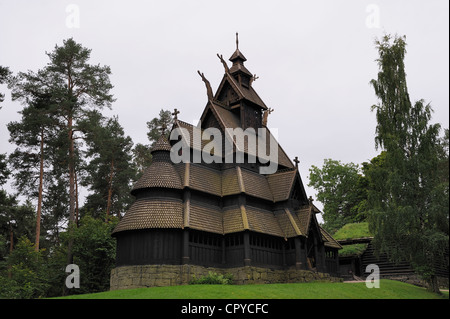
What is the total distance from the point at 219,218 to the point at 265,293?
962cm

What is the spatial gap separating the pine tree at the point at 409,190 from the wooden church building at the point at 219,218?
557 centimetres

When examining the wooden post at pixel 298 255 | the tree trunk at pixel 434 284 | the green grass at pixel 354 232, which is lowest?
the tree trunk at pixel 434 284

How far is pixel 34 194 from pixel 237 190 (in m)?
20.1

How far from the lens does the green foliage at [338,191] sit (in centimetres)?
5978

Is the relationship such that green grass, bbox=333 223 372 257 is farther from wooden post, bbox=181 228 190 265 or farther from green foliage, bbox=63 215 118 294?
green foliage, bbox=63 215 118 294

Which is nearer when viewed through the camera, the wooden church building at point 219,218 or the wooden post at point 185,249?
the wooden post at point 185,249

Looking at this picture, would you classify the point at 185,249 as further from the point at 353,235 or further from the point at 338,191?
the point at 338,191

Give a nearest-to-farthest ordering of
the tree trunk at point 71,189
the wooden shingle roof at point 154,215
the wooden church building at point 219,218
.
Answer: the wooden shingle roof at point 154,215 → the wooden church building at point 219,218 → the tree trunk at point 71,189

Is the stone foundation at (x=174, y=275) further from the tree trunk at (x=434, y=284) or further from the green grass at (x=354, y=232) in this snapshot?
the green grass at (x=354, y=232)

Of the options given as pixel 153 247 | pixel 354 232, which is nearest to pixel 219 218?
A: pixel 153 247

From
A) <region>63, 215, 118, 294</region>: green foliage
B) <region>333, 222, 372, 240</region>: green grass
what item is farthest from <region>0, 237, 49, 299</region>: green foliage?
<region>333, 222, 372, 240</region>: green grass

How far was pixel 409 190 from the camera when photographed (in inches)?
1061

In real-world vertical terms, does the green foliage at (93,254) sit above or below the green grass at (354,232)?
below

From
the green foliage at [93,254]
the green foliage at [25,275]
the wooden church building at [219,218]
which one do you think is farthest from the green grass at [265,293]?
the green foliage at [93,254]
